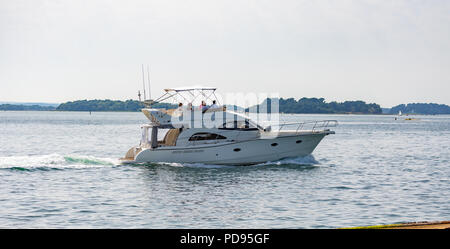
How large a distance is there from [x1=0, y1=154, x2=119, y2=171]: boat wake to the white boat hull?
2932 millimetres

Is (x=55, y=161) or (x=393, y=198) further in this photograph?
(x=55, y=161)

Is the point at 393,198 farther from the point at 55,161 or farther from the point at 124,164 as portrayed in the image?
the point at 55,161

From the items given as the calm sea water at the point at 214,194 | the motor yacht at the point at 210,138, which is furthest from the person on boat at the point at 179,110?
the calm sea water at the point at 214,194

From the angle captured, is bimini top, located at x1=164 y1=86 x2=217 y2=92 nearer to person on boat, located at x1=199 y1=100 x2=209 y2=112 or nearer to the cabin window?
person on boat, located at x1=199 y1=100 x2=209 y2=112

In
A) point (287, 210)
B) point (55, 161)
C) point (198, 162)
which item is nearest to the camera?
point (287, 210)

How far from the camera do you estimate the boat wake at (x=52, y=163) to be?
28.3m

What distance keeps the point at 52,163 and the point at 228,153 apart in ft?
35.3

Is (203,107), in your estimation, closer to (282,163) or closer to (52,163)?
(282,163)

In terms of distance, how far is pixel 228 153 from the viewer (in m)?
27.8

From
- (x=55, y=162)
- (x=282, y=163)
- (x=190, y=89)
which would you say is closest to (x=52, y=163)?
(x=55, y=162)

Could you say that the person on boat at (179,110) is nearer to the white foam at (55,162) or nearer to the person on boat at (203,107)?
the person on boat at (203,107)
